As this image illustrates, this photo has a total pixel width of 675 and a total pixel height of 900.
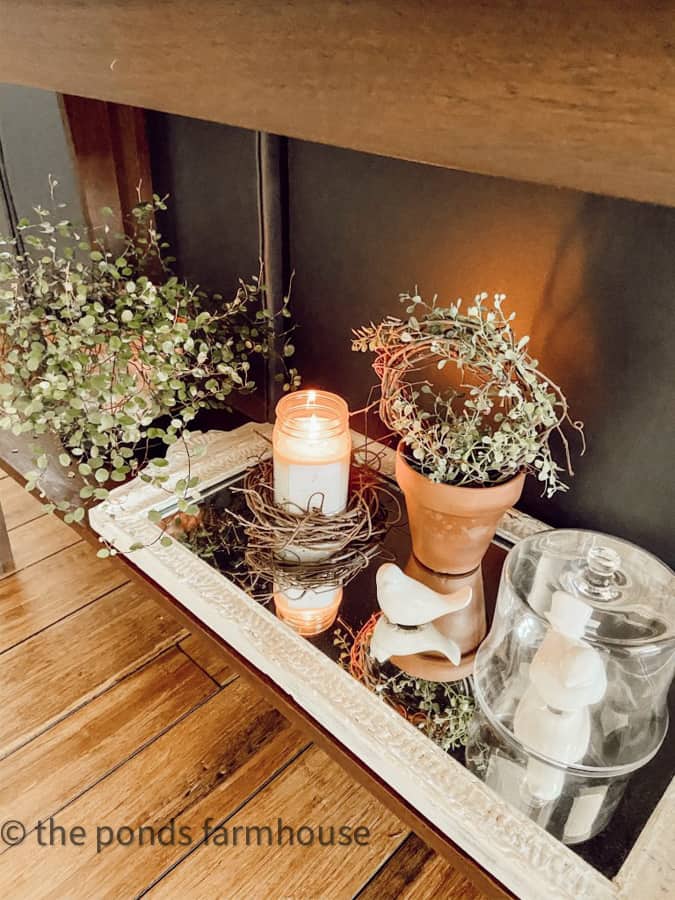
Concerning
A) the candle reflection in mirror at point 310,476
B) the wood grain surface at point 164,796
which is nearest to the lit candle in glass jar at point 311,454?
the candle reflection in mirror at point 310,476

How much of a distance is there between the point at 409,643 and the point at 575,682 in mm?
185

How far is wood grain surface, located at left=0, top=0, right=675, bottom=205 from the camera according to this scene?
30 centimetres

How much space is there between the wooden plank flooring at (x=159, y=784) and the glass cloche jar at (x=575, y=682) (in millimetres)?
295

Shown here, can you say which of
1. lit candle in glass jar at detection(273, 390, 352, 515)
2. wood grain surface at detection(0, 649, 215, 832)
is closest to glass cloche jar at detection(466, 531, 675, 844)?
lit candle in glass jar at detection(273, 390, 352, 515)

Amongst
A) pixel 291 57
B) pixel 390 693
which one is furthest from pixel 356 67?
pixel 390 693

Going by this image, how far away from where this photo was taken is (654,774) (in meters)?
0.63

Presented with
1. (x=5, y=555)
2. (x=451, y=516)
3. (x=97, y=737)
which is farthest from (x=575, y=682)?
(x=5, y=555)

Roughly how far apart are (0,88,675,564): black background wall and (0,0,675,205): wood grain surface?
36 cm

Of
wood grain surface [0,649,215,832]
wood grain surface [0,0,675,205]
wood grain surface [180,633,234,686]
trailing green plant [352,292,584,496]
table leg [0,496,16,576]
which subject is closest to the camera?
wood grain surface [0,0,675,205]

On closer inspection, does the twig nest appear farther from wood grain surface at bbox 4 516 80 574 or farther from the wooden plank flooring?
wood grain surface at bbox 4 516 80 574

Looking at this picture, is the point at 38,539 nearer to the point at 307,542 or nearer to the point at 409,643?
the point at 307,542

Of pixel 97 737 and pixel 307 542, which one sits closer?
pixel 307 542

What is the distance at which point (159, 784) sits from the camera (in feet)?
2.97

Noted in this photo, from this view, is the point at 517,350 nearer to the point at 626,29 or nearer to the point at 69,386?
the point at 626,29
